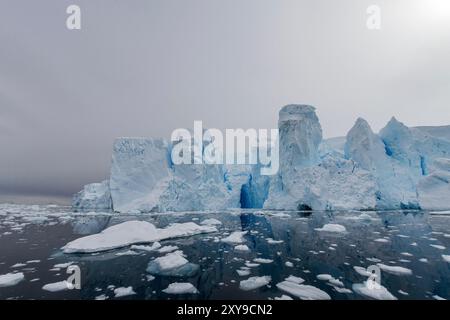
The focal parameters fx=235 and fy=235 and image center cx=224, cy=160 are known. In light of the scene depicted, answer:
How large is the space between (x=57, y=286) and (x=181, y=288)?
234 centimetres

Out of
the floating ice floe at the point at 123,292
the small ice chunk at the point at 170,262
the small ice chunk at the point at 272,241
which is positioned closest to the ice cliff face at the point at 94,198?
the small ice chunk at the point at 272,241

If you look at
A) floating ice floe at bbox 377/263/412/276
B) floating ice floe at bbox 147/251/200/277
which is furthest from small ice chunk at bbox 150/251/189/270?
floating ice floe at bbox 377/263/412/276

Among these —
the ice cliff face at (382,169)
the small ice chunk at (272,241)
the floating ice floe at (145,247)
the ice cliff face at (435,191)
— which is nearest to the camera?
the floating ice floe at (145,247)

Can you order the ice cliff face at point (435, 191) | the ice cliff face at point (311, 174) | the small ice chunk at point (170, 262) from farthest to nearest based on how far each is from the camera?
the ice cliff face at point (311, 174) → the ice cliff face at point (435, 191) → the small ice chunk at point (170, 262)

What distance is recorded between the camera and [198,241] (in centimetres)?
893

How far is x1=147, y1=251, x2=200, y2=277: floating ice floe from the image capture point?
17.2ft

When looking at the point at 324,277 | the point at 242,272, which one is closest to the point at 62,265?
the point at 242,272

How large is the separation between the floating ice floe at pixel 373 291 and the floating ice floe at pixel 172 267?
3.28 metres

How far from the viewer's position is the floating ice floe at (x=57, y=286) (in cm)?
430

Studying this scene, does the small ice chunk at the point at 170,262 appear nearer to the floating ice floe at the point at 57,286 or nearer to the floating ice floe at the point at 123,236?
the floating ice floe at the point at 57,286

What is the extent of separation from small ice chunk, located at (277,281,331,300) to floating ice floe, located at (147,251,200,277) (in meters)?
2.03

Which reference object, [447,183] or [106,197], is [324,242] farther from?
[106,197]
